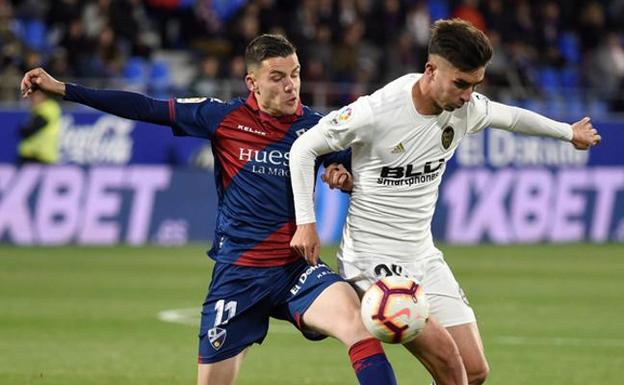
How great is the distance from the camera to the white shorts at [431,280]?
729cm

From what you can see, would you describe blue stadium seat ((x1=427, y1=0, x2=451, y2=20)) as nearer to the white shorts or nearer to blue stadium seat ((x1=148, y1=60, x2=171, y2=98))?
blue stadium seat ((x1=148, y1=60, x2=171, y2=98))

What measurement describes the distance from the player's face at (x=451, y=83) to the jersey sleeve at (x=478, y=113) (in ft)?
1.13

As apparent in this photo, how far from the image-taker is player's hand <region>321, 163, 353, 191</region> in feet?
23.8

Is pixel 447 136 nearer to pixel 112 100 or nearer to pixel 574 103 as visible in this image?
pixel 112 100

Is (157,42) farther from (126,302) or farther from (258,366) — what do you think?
(258,366)

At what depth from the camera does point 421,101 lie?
7.20m

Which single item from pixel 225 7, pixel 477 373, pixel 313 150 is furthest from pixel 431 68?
pixel 225 7

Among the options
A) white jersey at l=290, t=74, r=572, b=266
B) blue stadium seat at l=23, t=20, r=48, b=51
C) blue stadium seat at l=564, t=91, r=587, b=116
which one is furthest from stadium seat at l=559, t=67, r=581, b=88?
white jersey at l=290, t=74, r=572, b=266

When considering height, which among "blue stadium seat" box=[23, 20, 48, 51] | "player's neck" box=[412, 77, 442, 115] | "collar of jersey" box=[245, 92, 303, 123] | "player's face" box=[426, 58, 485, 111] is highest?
"player's face" box=[426, 58, 485, 111]

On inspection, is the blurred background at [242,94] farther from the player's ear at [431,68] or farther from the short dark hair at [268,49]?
the player's ear at [431,68]

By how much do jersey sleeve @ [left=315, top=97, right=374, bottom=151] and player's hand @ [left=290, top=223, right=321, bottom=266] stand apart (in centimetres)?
41

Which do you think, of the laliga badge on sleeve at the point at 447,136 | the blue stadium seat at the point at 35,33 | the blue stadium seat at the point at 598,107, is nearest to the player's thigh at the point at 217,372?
the laliga badge on sleeve at the point at 447,136

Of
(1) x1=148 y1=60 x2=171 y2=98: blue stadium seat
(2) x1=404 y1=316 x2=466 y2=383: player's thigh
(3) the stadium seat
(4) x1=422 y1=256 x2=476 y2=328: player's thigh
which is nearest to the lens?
(2) x1=404 y1=316 x2=466 y2=383: player's thigh

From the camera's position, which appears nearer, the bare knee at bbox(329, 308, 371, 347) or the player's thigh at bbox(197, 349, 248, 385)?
the bare knee at bbox(329, 308, 371, 347)
